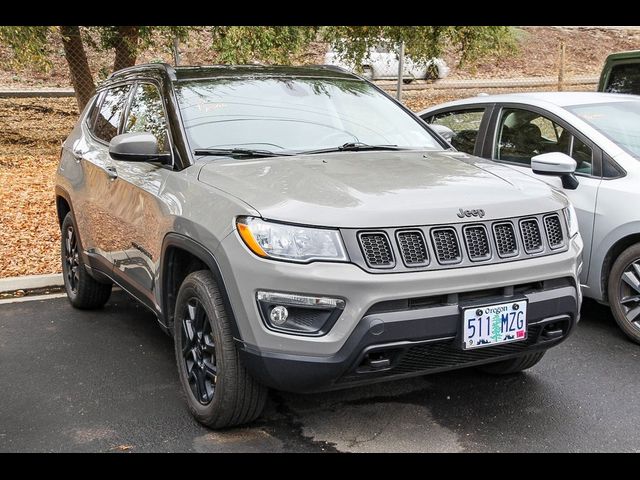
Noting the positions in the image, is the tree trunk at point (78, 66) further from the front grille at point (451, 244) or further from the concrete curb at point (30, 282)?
the front grille at point (451, 244)

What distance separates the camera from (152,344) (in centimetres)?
519

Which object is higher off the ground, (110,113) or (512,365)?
(110,113)

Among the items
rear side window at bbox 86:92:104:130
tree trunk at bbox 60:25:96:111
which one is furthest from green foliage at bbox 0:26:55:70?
rear side window at bbox 86:92:104:130

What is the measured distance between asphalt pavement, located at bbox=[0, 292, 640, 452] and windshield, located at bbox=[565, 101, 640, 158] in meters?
1.33

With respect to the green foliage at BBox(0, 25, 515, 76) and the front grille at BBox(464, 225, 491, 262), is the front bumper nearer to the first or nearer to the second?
the front grille at BBox(464, 225, 491, 262)

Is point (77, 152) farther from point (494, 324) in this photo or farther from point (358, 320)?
point (494, 324)

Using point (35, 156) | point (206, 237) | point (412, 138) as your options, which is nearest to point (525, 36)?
point (35, 156)

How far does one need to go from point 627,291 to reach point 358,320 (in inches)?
101

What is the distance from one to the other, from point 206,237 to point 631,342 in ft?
9.89

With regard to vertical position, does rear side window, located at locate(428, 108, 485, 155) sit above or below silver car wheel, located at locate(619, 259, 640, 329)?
above

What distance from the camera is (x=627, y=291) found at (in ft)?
16.3

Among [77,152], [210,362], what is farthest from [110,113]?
[210,362]

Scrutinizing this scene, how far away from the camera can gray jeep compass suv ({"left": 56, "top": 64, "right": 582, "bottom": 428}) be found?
3217 millimetres
